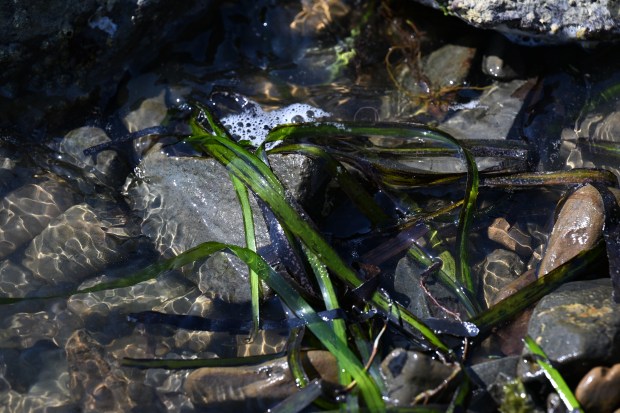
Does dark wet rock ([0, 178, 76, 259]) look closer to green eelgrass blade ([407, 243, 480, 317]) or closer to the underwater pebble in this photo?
the underwater pebble

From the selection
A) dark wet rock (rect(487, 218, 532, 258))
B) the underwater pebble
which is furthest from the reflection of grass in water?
the underwater pebble

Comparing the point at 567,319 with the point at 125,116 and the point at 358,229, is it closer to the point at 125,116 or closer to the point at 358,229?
the point at 358,229

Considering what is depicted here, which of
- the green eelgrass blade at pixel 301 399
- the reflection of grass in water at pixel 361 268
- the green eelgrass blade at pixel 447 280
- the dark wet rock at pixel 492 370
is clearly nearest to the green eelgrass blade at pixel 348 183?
the reflection of grass in water at pixel 361 268

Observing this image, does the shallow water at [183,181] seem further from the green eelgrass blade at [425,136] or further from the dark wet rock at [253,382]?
the green eelgrass blade at [425,136]

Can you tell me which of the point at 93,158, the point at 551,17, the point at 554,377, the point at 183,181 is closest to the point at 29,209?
the point at 93,158

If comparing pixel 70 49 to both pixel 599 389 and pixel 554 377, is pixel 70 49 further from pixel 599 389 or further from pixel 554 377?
pixel 599 389

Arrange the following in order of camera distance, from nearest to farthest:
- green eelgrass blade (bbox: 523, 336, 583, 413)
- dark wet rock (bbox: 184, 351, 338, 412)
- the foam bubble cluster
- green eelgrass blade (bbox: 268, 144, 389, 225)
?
green eelgrass blade (bbox: 523, 336, 583, 413)
dark wet rock (bbox: 184, 351, 338, 412)
green eelgrass blade (bbox: 268, 144, 389, 225)
the foam bubble cluster
